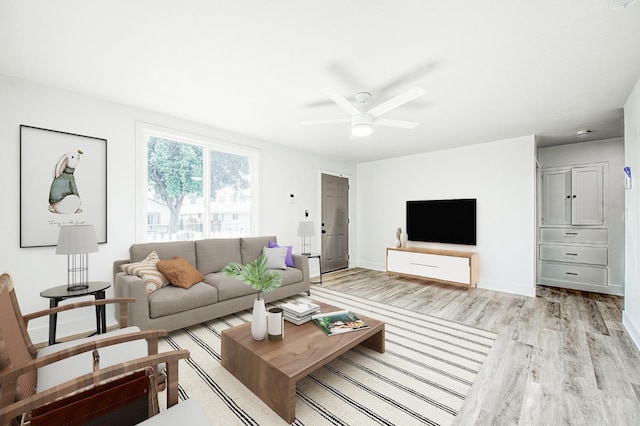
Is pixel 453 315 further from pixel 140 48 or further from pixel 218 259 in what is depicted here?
pixel 140 48

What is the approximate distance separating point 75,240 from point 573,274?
695cm

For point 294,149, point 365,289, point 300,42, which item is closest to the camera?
point 300,42

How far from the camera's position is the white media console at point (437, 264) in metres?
4.50

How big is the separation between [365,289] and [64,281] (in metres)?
3.88

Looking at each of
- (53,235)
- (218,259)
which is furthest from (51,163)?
(218,259)

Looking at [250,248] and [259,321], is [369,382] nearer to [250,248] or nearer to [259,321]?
[259,321]

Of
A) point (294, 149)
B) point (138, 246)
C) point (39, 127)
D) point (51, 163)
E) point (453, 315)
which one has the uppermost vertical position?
point (294, 149)

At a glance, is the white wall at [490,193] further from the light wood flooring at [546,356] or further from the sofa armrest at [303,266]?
the sofa armrest at [303,266]

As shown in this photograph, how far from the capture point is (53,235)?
2768 mm

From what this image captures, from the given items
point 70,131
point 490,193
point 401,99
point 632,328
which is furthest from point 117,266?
point 490,193

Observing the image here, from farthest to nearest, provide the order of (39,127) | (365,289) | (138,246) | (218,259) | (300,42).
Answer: (365,289), (218,259), (138,246), (39,127), (300,42)

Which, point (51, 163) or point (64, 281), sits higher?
point (51, 163)

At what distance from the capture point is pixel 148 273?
2.81 metres

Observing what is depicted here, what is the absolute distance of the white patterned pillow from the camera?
9.00 ft
